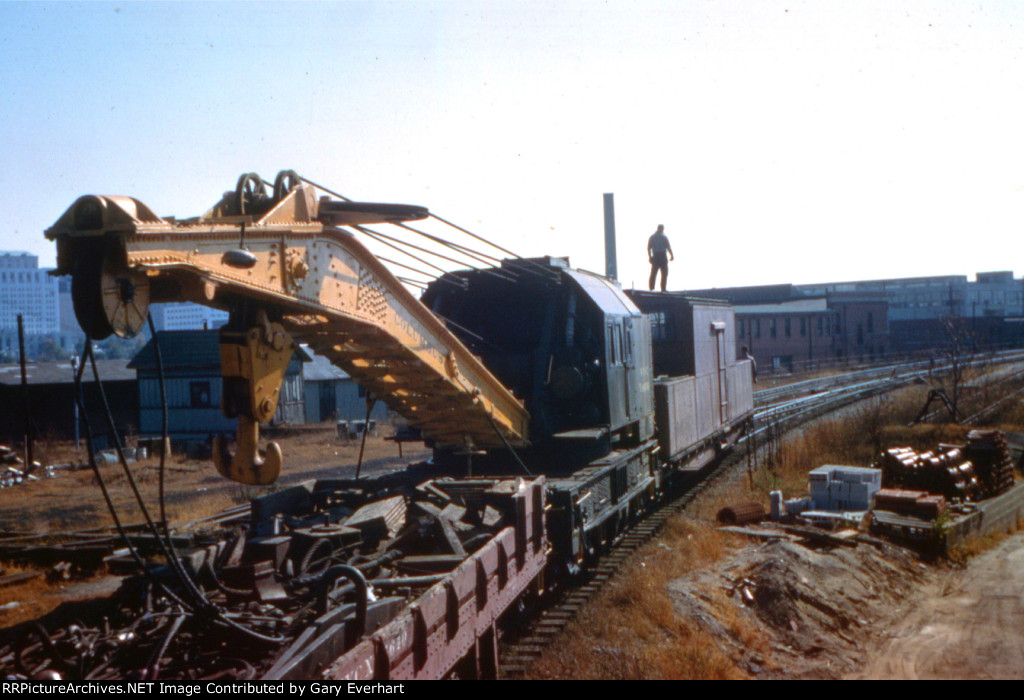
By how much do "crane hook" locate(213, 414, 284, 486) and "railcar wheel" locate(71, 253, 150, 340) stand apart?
994 millimetres

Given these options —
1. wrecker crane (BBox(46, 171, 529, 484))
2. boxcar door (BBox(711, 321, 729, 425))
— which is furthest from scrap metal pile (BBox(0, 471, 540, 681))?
boxcar door (BBox(711, 321, 729, 425))

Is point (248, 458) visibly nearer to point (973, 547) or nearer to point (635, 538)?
point (635, 538)

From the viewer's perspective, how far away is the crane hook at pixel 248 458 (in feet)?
16.2

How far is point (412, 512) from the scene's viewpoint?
7.49 m

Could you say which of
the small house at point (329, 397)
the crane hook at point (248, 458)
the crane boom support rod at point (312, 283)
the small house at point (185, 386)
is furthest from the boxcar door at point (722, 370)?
the small house at point (329, 397)

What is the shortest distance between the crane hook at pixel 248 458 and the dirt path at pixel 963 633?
19.3ft

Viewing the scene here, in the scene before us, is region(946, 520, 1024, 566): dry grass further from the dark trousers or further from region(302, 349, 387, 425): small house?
region(302, 349, 387, 425): small house

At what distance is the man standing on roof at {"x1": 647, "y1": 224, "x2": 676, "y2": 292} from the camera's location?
18.6 meters

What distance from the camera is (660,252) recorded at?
18.7 metres

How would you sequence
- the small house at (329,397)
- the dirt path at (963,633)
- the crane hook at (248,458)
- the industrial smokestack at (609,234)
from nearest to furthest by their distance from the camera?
the crane hook at (248,458) → the dirt path at (963,633) → the industrial smokestack at (609,234) → the small house at (329,397)

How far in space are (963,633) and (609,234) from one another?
60.9 feet

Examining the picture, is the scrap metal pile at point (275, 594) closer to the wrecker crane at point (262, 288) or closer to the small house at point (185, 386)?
the wrecker crane at point (262, 288)
